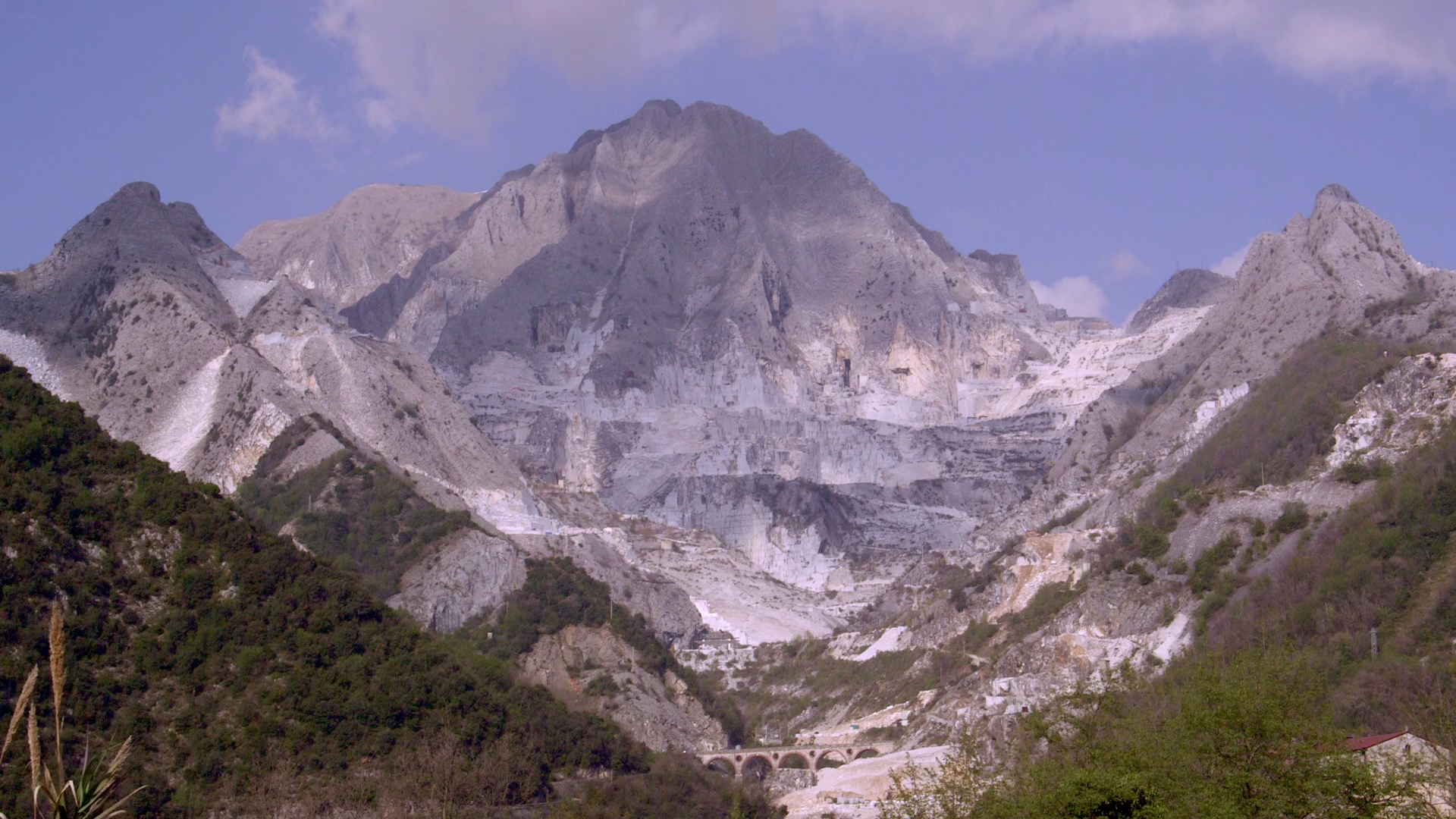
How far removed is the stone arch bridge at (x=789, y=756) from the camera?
298 feet

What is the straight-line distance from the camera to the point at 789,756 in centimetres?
9400

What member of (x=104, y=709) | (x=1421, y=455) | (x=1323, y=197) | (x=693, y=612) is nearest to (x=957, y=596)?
(x=693, y=612)

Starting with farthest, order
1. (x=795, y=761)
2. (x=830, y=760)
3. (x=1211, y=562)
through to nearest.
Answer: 1. (x=830, y=760)
2. (x=795, y=761)
3. (x=1211, y=562)

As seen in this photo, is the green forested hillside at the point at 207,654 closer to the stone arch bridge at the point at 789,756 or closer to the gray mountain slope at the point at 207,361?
the stone arch bridge at the point at 789,756

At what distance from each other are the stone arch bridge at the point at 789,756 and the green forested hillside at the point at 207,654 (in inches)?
840

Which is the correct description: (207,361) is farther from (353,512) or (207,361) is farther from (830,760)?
(830,760)

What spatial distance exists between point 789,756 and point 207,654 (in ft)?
142

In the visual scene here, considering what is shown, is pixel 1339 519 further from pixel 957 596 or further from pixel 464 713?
pixel 464 713

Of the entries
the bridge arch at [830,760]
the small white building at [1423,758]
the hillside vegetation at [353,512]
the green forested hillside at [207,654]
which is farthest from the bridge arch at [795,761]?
the small white building at [1423,758]

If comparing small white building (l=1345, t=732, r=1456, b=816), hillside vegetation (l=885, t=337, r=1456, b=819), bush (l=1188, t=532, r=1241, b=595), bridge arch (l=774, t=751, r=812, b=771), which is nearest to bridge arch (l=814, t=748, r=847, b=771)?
bridge arch (l=774, t=751, r=812, b=771)

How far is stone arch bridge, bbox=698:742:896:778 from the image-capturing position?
298ft

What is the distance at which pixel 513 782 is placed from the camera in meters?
63.8

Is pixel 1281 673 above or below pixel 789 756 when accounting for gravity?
below

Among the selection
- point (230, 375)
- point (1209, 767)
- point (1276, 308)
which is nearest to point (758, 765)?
point (230, 375)
